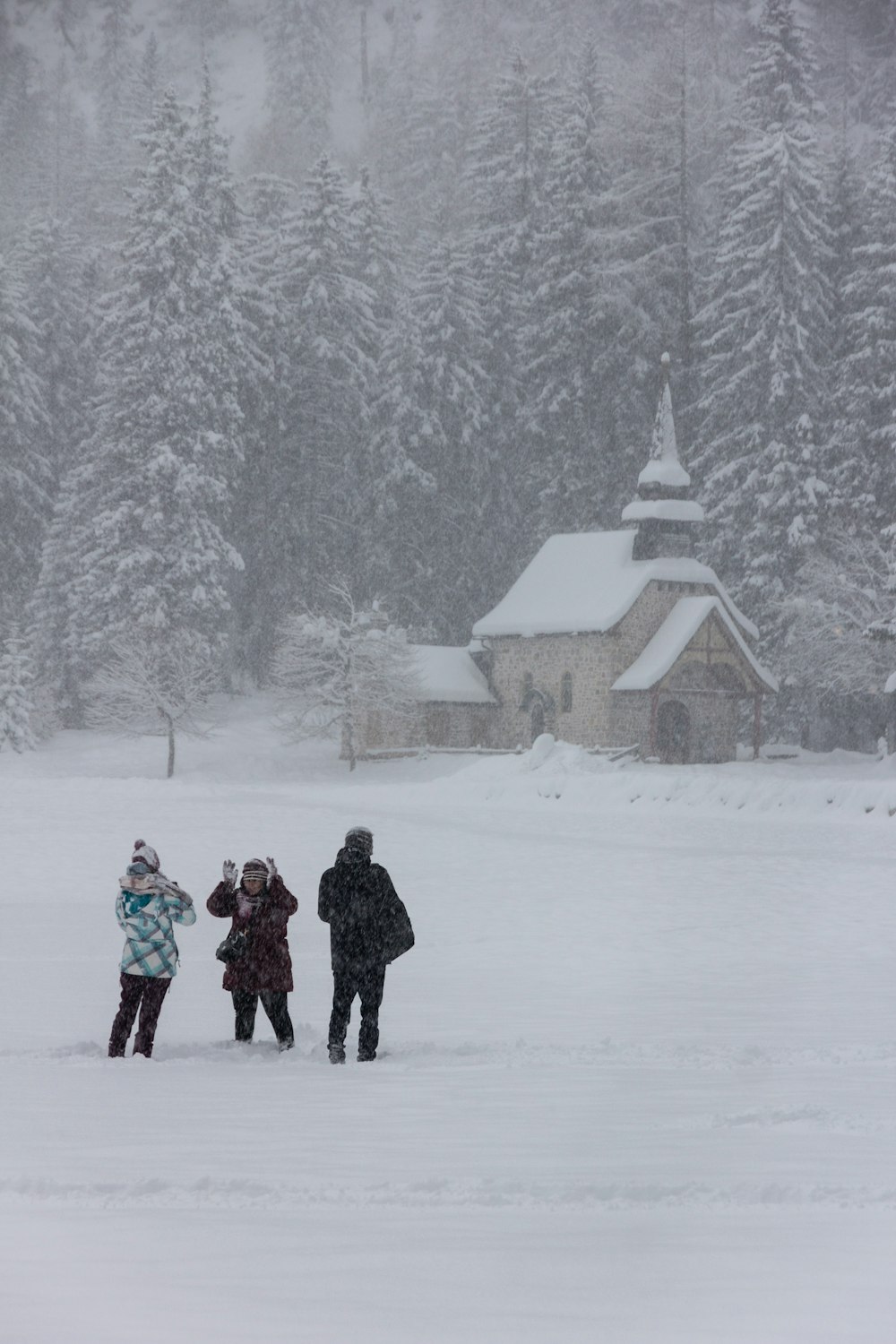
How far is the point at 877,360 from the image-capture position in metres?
49.2

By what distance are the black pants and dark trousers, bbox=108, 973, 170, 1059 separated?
564 mm

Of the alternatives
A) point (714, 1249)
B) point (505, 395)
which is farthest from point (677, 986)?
point (505, 395)

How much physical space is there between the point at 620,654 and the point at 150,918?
43.7 metres

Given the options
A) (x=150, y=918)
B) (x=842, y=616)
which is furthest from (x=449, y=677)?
(x=150, y=918)

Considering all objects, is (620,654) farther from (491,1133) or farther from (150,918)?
(491,1133)

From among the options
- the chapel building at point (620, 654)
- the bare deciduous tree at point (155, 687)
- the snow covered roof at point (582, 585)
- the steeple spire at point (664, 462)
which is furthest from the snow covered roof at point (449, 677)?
the steeple spire at point (664, 462)

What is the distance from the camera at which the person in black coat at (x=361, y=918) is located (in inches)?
407

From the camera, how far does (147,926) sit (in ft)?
34.2

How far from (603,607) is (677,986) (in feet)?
128

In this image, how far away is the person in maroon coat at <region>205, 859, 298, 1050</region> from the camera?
10688 mm

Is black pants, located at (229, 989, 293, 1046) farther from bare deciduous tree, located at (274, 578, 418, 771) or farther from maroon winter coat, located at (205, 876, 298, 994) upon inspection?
bare deciduous tree, located at (274, 578, 418, 771)

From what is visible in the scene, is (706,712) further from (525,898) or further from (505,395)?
(525,898)

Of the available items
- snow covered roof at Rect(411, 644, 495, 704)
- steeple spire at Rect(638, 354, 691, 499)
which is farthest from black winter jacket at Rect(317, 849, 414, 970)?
steeple spire at Rect(638, 354, 691, 499)

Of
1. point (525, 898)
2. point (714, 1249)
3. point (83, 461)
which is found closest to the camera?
point (714, 1249)
